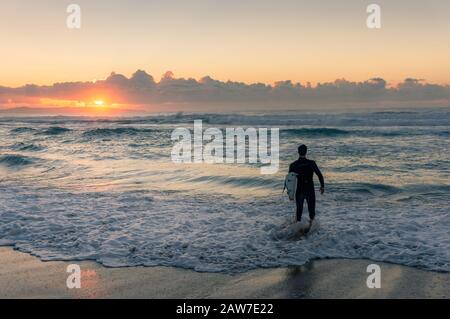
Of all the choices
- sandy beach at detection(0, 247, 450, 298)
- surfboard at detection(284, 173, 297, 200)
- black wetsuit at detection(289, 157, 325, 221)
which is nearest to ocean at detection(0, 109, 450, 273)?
sandy beach at detection(0, 247, 450, 298)

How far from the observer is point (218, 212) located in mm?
11930

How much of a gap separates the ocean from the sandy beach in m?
0.38

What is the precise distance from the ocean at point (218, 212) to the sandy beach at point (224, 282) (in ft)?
1.23

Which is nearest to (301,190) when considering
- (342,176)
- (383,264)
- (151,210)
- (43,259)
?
(383,264)

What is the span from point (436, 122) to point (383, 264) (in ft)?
139

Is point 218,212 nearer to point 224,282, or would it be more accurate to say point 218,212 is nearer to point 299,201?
point 299,201

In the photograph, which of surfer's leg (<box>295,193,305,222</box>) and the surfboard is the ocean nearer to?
surfer's leg (<box>295,193,305,222</box>)

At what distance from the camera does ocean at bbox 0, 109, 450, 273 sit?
333 inches

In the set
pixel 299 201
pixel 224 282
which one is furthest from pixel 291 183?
pixel 224 282

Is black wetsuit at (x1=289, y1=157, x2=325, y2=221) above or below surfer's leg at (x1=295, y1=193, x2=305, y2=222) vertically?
above

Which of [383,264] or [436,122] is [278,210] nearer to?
[383,264]

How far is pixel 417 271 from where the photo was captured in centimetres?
739

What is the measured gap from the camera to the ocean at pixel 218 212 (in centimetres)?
845

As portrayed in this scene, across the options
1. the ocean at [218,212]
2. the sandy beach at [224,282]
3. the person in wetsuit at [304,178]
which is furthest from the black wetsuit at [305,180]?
the sandy beach at [224,282]
